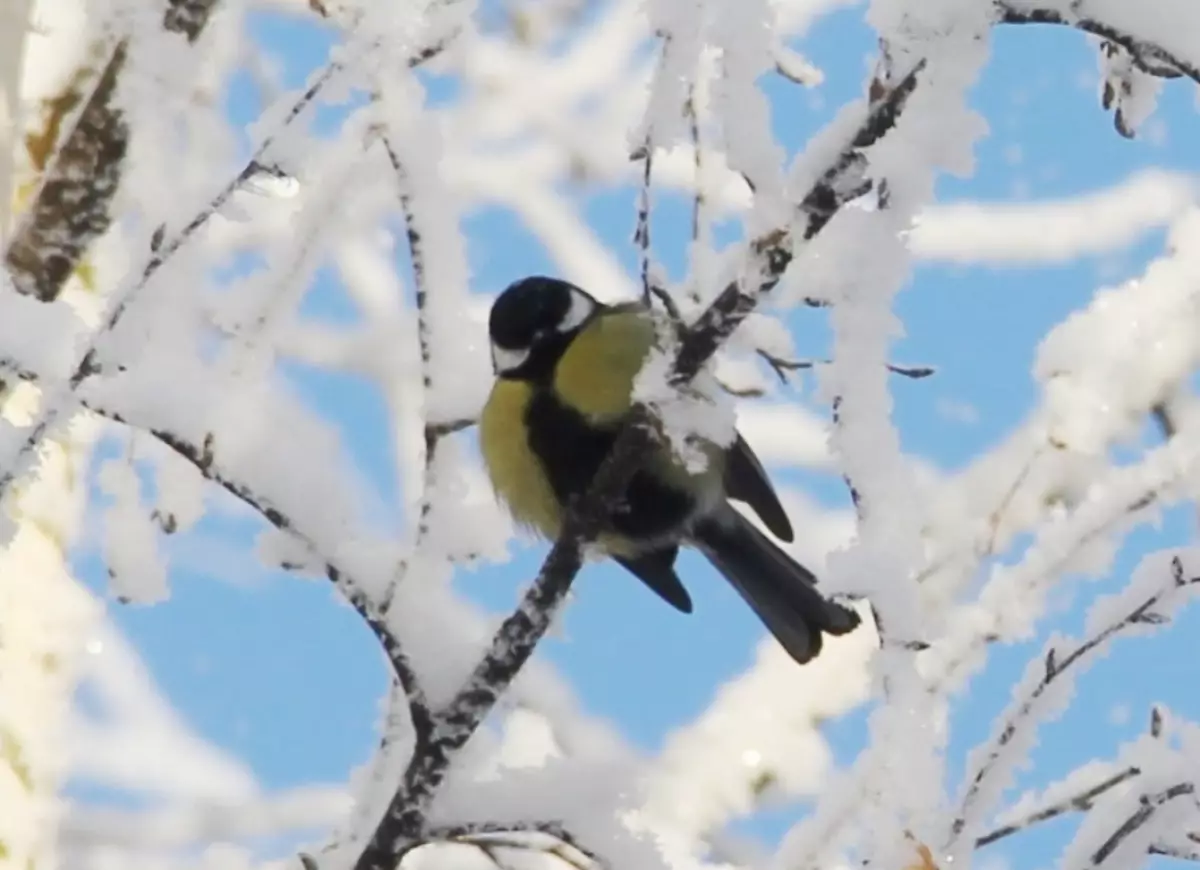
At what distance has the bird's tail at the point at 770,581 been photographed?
1.49 m

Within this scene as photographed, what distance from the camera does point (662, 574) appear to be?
1.59 m

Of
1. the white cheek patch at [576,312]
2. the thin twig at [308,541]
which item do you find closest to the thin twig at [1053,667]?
the thin twig at [308,541]

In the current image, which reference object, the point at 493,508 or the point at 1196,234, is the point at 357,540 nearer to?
the point at 493,508

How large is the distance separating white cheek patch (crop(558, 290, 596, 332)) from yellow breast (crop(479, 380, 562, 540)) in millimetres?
79

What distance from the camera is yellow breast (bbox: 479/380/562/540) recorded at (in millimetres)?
1479

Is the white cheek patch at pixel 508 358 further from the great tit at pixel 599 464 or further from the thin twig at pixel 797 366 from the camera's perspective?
the thin twig at pixel 797 366

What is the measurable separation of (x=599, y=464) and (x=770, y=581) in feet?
0.83

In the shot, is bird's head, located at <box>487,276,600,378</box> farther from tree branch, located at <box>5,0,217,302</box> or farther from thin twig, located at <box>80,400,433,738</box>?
thin twig, located at <box>80,400,433,738</box>

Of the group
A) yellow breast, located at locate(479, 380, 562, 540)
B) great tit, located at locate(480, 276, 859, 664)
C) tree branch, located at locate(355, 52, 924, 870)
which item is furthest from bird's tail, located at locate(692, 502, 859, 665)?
tree branch, located at locate(355, 52, 924, 870)

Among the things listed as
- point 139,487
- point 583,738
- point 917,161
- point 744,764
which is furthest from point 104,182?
point 583,738

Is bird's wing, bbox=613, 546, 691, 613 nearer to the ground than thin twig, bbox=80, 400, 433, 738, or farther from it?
farther from it

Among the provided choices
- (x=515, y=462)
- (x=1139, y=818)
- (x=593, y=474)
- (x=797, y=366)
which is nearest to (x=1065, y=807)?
(x=1139, y=818)

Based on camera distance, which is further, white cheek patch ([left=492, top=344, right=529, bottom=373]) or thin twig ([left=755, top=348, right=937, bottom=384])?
white cheek patch ([left=492, top=344, right=529, bottom=373])

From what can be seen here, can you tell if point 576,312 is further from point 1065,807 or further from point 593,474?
point 1065,807
